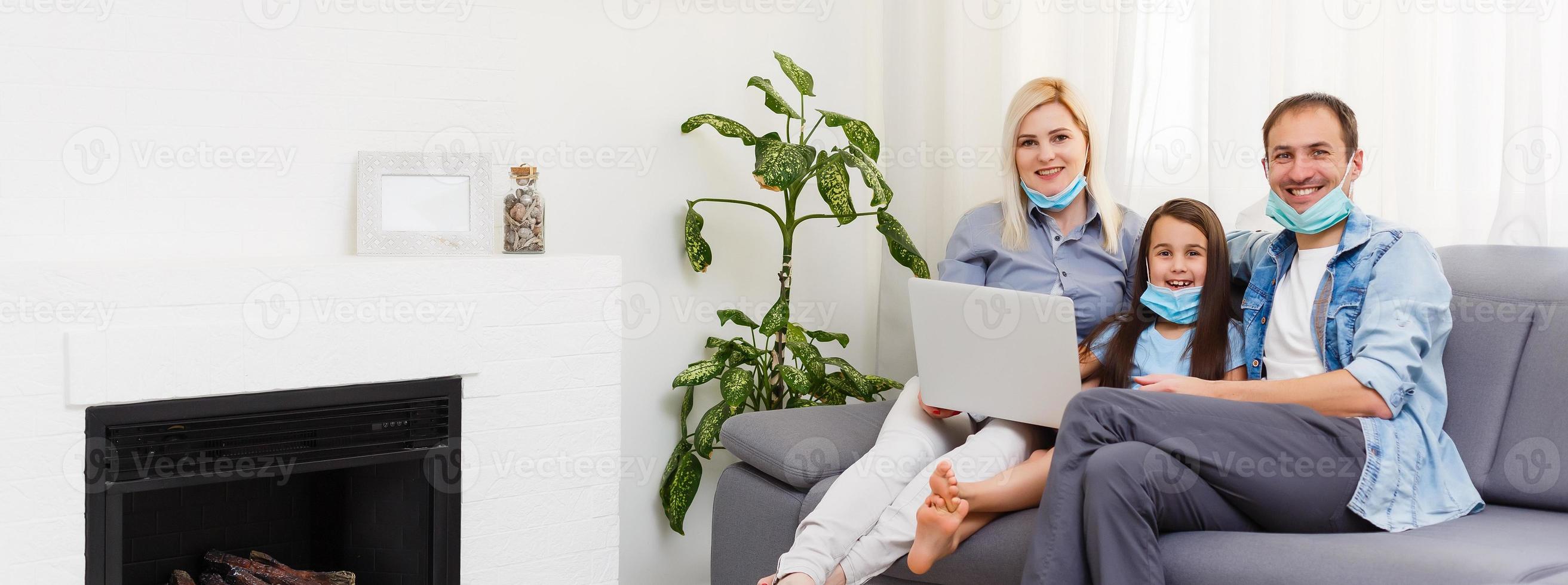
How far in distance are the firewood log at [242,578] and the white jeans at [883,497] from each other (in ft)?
3.59

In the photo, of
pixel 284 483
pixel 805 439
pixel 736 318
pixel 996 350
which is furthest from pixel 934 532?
pixel 284 483

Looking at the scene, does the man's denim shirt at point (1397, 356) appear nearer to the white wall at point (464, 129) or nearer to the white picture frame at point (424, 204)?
the white wall at point (464, 129)

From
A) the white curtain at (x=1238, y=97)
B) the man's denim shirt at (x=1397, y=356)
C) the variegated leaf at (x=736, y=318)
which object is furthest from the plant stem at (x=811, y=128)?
the man's denim shirt at (x=1397, y=356)

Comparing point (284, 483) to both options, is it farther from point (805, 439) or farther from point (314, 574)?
point (805, 439)

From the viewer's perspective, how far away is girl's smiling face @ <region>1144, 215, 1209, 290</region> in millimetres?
2006

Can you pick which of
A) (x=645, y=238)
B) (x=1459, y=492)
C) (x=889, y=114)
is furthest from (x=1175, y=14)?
(x=645, y=238)

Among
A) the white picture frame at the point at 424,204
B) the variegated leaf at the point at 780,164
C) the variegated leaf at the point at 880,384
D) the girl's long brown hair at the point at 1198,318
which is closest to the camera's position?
the girl's long brown hair at the point at 1198,318

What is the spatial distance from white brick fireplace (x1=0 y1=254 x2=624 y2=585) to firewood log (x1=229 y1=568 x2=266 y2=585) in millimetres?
323

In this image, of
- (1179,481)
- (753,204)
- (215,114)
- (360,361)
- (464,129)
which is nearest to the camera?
(1179,481)

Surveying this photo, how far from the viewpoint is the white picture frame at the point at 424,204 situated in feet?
7.45

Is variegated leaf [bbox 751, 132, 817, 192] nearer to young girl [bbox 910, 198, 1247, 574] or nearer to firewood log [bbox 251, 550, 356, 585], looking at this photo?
young girl [bbox 910, 198, 1247, 574]

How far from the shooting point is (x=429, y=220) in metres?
2.31

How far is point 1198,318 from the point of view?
1.96 meters

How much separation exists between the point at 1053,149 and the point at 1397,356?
2.65 feet
